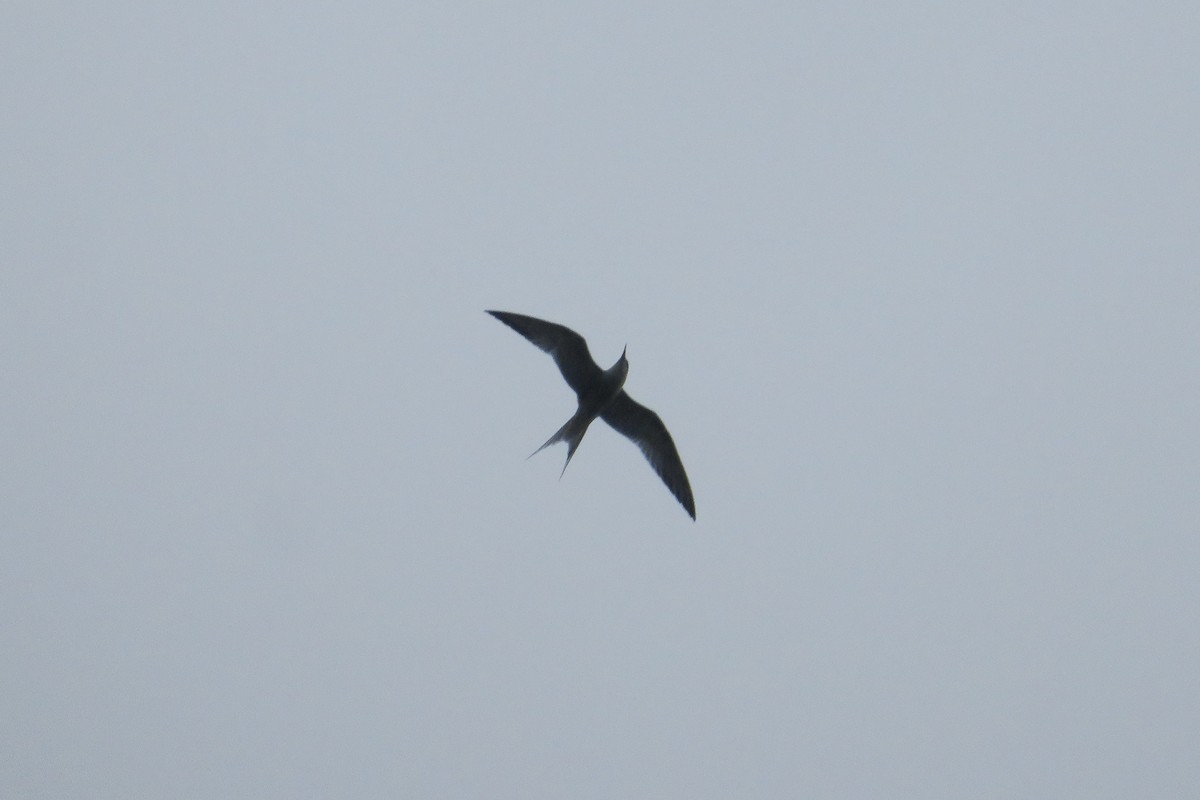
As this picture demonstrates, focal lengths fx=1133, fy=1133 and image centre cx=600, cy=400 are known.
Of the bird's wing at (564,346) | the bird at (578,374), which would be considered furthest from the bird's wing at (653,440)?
the bird's wing at (564,346)

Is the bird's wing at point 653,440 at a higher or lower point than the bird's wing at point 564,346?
lower

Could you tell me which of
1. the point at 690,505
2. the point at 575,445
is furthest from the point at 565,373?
the point at 690,505

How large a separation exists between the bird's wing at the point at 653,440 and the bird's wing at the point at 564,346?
3.56 feet

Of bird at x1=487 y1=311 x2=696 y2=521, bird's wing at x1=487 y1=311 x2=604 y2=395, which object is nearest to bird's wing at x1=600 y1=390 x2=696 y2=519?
bird at x1=487 y1=311 x2=696 y2=521

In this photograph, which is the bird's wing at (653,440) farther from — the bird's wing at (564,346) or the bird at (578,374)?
the bird's wing at (564,346)

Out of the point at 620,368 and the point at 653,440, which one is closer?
the point at 620,368

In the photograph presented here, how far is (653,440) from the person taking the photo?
14.7 m

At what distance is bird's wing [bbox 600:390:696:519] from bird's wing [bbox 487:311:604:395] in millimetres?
1086

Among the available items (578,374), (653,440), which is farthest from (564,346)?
(653,440)

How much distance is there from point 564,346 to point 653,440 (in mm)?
2100

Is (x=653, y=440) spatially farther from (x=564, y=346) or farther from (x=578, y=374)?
(x=564, y=346)

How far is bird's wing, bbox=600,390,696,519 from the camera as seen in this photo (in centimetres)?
1447

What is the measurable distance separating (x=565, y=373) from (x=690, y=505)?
8.20 ft

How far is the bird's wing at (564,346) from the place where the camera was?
13156 mm
